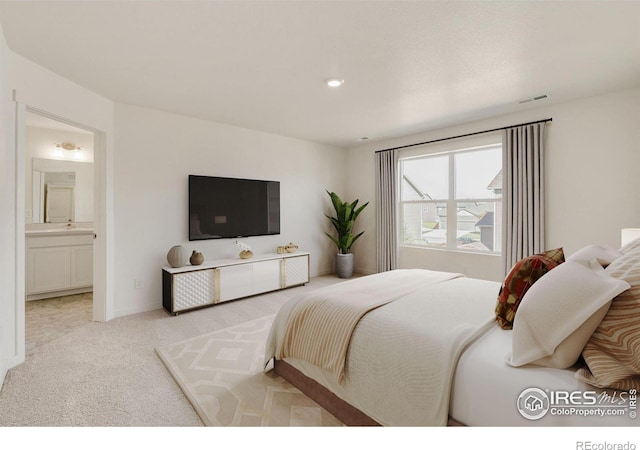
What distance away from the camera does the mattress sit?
0.93 m

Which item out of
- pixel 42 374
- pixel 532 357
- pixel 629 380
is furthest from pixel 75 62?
pixel 629 380

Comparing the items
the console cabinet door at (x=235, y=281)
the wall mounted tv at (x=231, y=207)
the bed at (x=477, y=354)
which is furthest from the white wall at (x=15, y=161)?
the bed at (x=477, y=354)

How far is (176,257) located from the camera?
342 cm

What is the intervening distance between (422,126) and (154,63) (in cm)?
335

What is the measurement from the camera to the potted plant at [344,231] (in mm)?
5137

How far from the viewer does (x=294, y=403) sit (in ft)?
5.69

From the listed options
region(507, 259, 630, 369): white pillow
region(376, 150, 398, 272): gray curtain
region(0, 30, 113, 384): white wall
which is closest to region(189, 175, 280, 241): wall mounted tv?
region(0, 30, 113, 384): white wall

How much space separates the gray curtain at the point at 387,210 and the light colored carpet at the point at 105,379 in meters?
2.73

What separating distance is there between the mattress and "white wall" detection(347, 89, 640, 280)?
9.58 feet

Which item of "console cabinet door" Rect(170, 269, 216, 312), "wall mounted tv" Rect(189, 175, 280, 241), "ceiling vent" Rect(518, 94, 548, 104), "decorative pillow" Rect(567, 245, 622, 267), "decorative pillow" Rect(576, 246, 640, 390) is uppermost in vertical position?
"ceiling vent" Rect(518, 94, 548, 104)

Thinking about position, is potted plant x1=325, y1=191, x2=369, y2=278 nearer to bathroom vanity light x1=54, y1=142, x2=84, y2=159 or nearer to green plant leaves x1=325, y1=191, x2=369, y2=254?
green plant leaves x1=325, y1=191, x2=369, y2=254

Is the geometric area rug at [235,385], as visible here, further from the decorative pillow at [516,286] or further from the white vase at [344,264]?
the white vase at [344,264]

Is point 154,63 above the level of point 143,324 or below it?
above

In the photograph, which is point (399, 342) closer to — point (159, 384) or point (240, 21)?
point (159, 384)
